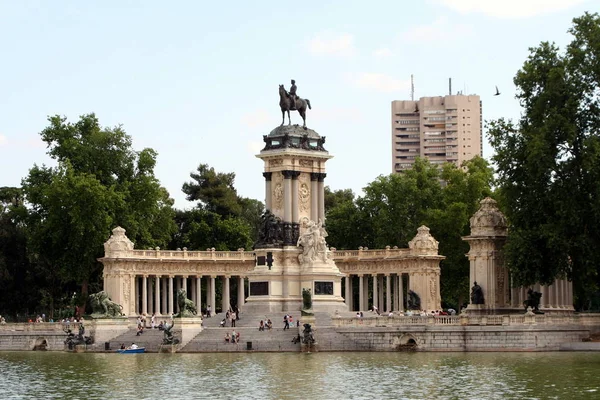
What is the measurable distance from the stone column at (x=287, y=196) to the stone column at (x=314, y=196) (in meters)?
1.67

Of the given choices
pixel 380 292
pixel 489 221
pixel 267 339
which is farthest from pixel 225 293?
pixel 267 339

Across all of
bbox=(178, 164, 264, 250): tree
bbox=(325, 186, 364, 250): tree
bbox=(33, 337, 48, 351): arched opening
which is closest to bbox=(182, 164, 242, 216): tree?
bbox=(178, 164, 264, 250): tree

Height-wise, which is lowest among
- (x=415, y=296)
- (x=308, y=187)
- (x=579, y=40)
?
(x=415, y=296)

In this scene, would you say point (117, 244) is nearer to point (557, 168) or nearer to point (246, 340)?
point (246, 340)

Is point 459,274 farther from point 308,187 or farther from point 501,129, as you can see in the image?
point 501,129

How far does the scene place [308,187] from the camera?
295 feet

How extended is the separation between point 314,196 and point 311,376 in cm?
3413

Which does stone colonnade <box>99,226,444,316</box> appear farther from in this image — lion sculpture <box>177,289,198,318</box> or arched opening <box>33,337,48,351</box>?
lion sculpture <box>177,289,198,318</box>

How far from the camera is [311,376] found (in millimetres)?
56375

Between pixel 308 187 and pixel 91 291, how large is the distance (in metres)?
28.5

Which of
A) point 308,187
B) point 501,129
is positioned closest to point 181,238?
point 308,187

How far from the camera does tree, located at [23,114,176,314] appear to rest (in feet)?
330

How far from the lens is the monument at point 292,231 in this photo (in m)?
87.1

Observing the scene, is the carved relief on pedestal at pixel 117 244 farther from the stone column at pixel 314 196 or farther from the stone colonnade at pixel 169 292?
the stone column at pixel 314 196
